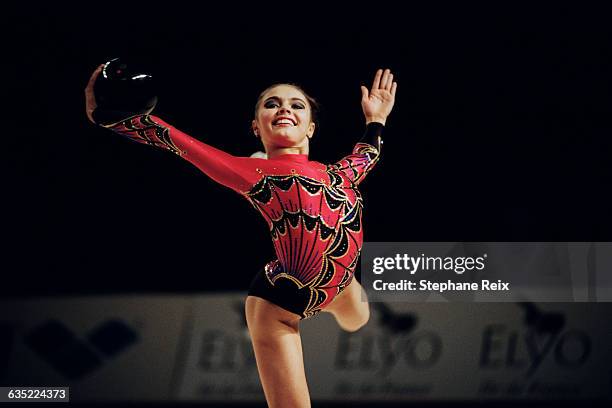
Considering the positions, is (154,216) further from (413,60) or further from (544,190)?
(544,190)

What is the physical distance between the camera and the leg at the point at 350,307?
244 cm

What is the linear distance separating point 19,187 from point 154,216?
2.03 feet

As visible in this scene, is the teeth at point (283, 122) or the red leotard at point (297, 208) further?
the teeth at point (283, 122)

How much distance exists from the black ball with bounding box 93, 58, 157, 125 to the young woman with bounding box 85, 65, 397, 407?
1.2 inches

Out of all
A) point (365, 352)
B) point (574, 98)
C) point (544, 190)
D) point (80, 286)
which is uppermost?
point (574, 98)

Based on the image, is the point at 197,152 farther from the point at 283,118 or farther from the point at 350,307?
the point at 350,307

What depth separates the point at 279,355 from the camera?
2.15 meters

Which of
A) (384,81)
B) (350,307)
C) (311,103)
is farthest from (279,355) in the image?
(384,81)

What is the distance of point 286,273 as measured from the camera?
87.0 inches

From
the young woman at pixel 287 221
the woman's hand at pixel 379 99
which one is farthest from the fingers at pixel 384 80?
the young woman at pixel 287 221

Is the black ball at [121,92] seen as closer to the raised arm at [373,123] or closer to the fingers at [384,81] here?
the raised arm at [373,123]

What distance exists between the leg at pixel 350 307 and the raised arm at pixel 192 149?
1.71ft

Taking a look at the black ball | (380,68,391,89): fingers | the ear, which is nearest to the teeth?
the ear

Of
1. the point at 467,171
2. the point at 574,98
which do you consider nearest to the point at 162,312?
the point at 467,171
